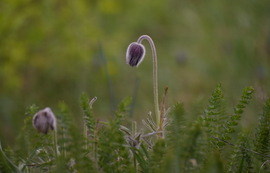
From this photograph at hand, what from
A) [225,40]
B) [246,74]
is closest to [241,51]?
[246,74]

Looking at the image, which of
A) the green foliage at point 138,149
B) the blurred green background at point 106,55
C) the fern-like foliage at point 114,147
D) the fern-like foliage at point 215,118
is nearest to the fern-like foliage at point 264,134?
the green foliage at point 138,149

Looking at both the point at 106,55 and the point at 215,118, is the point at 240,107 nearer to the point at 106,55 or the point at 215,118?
the point at 215,118

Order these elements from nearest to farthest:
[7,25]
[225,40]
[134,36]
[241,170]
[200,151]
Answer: [200,151] → [241,170] → [7,25] → [225,40] → [134,36]

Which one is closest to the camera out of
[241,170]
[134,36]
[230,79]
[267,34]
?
[241,170]

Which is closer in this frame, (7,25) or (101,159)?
(101,159)

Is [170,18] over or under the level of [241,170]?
over

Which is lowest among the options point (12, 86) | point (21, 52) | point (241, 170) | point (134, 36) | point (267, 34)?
point (241, 170)

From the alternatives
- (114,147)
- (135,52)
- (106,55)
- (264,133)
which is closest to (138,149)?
(114,147)

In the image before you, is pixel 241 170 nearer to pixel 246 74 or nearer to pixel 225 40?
pixel 246 74
